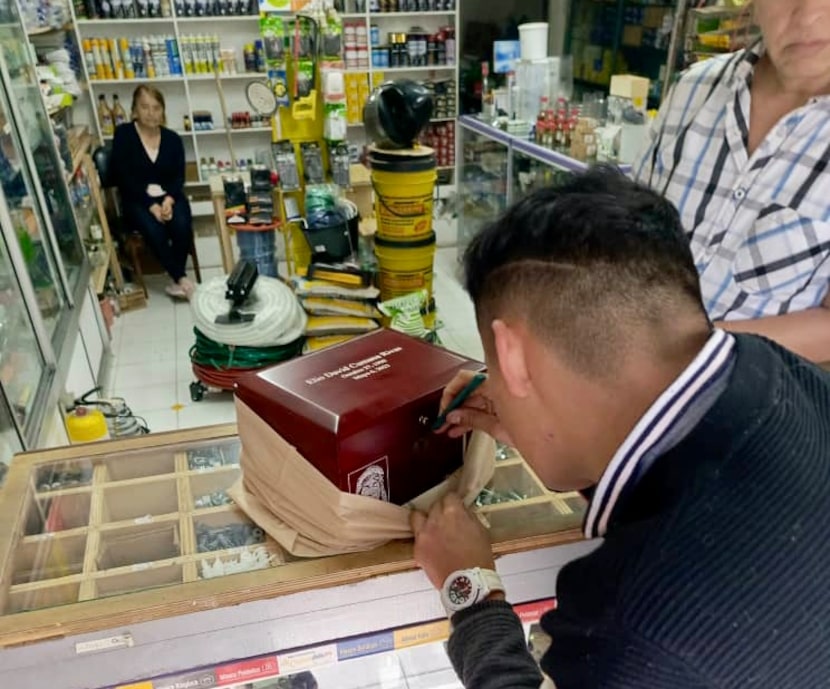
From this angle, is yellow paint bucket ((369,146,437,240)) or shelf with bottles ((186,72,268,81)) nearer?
yellow paint bucket ((369,146,437,240))

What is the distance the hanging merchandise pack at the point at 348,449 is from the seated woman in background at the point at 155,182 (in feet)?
14.3

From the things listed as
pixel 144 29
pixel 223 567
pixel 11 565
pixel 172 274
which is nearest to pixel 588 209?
pixel 223 567

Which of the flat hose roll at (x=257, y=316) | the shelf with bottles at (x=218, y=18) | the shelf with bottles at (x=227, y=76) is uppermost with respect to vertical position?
the shelf with bottles at (x=218, y=18)

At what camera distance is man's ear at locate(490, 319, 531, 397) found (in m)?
0.76

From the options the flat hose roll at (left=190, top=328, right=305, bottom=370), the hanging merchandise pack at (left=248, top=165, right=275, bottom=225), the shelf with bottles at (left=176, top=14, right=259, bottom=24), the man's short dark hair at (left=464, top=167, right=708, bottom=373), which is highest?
the man's short dark hair at (left=464, top=167, right=708, bottom=373)

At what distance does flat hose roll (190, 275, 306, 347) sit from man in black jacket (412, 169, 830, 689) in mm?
2790

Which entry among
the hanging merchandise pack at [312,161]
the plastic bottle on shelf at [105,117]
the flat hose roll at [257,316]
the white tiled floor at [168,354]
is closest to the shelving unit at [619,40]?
the white tiled floor at [168,354]

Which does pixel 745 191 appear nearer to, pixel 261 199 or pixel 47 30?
pixel 261 199

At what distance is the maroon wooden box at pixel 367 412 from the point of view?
87cm

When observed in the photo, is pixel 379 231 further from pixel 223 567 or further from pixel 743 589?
pixel 743 589

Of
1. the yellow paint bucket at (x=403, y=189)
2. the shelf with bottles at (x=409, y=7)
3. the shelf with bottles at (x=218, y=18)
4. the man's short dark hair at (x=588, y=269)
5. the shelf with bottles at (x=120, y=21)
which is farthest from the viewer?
the shelf with bottles at (x=409, y=7)

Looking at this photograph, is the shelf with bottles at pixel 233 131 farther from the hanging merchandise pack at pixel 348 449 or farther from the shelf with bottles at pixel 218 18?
the hanging merchandise pack at pixel 348 449

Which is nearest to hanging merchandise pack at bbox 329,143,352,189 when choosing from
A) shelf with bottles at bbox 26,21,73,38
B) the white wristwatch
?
shelf with bottles at bbox 26,21,73,38

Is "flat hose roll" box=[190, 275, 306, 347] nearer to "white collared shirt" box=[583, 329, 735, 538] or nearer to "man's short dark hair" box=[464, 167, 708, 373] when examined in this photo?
"man's short dark hair" box=[464, 167, 708, 373]
